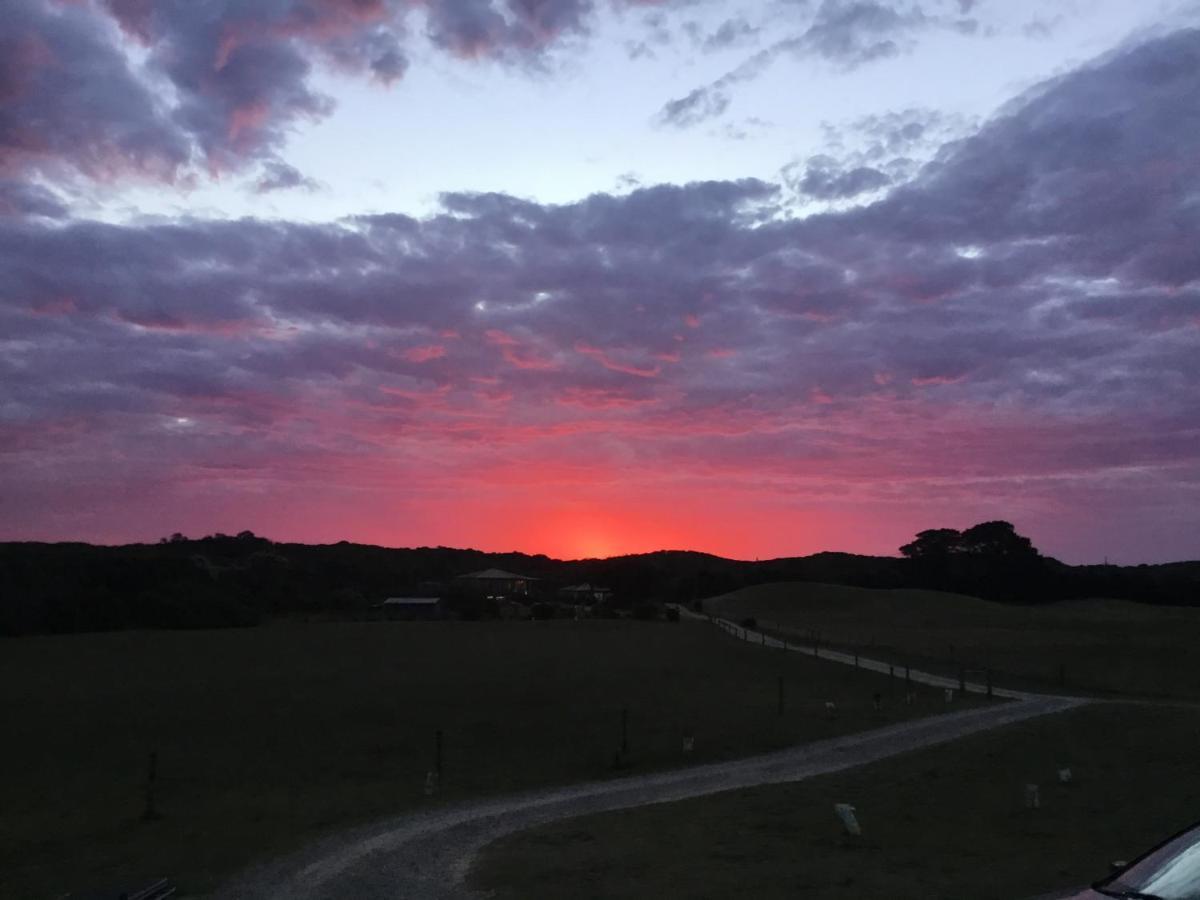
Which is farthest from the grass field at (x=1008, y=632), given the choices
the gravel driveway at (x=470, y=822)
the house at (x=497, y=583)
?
the house at (x=497, y=583)

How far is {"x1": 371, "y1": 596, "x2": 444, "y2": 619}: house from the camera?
311 feet

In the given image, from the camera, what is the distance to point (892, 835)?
15453 mm

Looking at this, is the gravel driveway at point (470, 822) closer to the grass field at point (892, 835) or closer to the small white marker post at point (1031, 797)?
the grass field at point (892, 835)

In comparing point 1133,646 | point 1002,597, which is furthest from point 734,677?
point 1002,597

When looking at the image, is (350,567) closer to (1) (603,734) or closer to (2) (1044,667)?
(2) (1044,667)

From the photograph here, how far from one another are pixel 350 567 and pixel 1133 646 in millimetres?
109943

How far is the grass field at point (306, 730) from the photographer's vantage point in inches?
669

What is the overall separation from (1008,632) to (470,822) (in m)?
69.5

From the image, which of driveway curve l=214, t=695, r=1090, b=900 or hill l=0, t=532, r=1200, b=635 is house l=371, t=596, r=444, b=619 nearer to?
hill l=0, t=532, r=1200, b=635

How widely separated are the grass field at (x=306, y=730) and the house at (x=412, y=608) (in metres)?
40.0

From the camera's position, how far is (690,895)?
1182cm

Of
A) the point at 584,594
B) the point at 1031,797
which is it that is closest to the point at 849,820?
the point at 1031,797

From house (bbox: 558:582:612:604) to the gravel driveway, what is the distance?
96.5m

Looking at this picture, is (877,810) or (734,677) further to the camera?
(734,677)
